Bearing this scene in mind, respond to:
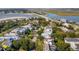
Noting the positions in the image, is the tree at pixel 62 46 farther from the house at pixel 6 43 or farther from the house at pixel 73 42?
the house at pixel 6 43

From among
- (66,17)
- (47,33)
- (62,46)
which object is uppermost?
(66,17)

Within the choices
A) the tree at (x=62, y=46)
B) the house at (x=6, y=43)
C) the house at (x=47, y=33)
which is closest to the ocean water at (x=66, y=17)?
the house at (x=47, y=33)

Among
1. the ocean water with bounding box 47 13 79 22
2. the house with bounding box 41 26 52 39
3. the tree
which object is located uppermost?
the ocean water with bounding box 47 13 79 22

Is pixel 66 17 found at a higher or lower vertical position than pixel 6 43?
higher

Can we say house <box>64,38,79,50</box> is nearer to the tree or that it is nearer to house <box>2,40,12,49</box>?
the tree

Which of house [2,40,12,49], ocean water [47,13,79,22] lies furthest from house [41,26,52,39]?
house [2,40,12,49]

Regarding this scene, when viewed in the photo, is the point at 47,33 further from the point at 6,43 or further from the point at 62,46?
the point at 6,43

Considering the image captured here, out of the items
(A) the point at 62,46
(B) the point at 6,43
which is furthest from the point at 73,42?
(B) the point at 6,43

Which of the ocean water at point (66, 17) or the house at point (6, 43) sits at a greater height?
the ocean water at point (66, 17)
